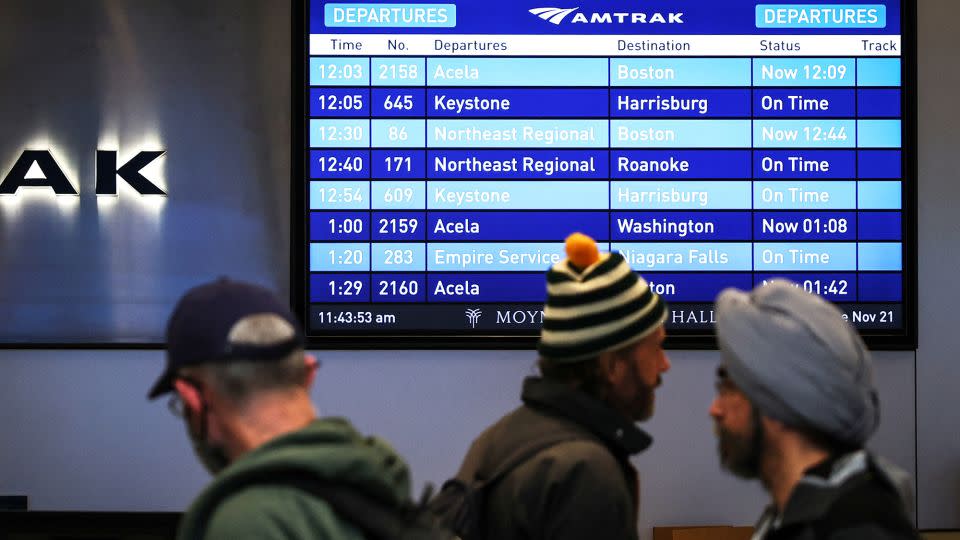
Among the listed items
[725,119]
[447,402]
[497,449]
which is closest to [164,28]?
[447,402]

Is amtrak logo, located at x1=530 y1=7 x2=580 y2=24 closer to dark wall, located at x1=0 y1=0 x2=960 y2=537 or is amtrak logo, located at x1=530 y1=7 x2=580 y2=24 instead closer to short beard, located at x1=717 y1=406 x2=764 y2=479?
dark wall, located at x1=0 y1=0 x2=960 y2=537

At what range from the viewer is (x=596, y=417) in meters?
2.21

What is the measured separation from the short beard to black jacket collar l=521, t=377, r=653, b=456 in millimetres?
402

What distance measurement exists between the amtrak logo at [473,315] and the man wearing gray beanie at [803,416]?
186cm

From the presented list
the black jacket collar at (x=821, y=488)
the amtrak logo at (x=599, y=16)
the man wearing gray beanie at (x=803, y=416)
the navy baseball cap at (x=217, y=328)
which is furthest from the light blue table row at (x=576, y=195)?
the navy baseball cap at (x=217, y=328)

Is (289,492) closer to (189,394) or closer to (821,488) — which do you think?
(189,394)

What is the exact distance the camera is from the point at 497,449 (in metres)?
2.23

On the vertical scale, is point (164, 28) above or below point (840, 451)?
above

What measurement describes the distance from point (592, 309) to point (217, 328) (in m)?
1.03

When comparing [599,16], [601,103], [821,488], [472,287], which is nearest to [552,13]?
[599,16]

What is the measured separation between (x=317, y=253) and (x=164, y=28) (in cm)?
92

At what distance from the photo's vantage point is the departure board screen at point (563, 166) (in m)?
3.59

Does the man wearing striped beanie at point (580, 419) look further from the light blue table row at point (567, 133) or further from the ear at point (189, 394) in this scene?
the light blue table row at point (567, 133)

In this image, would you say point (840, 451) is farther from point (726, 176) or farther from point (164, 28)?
point (164, 28)
